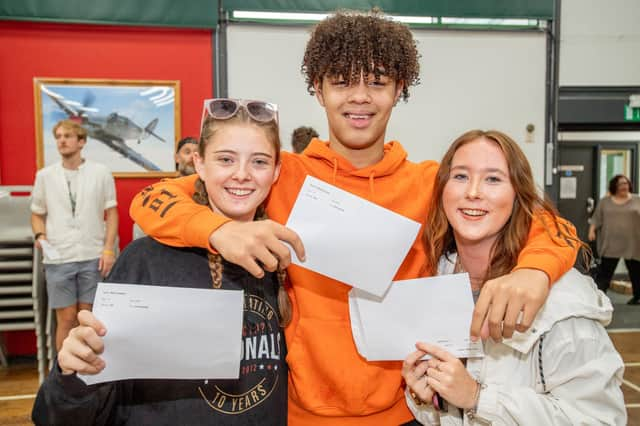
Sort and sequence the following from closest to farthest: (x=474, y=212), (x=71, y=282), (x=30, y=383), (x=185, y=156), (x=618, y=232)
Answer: (x=474, y=212), (x=185, y=156), (x=71, y=282), (x=30, y=383), (x=618, y=232)

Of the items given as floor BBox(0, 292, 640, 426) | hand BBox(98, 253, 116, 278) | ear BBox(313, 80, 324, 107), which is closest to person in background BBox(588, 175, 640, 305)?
floor BBox(0, 292, 640, 426)

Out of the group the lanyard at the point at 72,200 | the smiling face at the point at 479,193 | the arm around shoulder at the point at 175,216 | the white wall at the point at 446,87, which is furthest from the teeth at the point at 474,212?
the white wall at the point at 446,87

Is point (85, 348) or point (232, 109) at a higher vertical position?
point (232, 109)

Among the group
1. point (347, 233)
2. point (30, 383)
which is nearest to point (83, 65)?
point (30, 383)

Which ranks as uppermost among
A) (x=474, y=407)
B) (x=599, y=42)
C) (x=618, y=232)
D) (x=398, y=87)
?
(x=599, y=42)

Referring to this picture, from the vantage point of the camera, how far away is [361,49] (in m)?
1.43

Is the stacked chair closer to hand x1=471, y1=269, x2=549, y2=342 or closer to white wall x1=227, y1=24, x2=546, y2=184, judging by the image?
white wall x1=227, y1=24, x2=546, y2=184

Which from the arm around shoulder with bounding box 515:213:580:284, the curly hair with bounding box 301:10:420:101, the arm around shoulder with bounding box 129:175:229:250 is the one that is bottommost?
the arm around shoulder with bounding box 515:213:580:284

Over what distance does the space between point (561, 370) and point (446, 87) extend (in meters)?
4.18

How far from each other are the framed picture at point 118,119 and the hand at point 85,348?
3.74 m

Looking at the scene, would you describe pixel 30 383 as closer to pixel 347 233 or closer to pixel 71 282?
pixel 71 282

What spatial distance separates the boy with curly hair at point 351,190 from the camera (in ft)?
3.95

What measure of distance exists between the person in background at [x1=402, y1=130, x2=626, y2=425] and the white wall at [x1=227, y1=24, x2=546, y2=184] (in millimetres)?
3492

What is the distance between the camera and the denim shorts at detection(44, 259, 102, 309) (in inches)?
145
